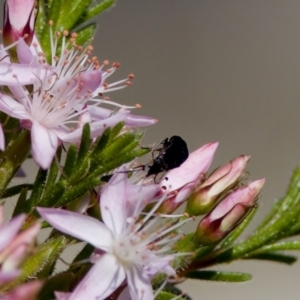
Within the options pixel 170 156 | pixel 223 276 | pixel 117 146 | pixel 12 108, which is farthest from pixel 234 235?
pixel 12 108

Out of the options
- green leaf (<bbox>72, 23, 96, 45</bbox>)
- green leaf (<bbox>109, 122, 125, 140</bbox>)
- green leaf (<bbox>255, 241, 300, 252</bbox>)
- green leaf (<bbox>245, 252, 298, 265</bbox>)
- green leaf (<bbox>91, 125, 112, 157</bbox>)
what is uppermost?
green leaf (<bbox>72, 23, 96, 45</bbox>)

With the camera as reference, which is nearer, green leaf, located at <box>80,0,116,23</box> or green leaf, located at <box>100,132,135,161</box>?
green leaf, located at <box>100,132,135,161</box>

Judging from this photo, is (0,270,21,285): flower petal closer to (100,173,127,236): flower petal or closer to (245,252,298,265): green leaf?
(100,173,127,236): flower petal

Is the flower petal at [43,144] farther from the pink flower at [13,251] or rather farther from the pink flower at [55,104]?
the pink flower at [13,251]

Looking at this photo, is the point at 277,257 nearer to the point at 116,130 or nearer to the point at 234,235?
the point at 234,235

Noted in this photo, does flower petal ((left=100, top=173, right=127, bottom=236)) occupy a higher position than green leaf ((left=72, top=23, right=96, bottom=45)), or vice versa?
green leaf ((left=72, top=23, right=96, bottom=45))

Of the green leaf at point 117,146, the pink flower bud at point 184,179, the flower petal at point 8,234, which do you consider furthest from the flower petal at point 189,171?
the flower petal at point 8,234

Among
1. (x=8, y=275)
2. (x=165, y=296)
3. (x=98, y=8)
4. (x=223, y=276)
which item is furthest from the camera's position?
(x=98, y=8)

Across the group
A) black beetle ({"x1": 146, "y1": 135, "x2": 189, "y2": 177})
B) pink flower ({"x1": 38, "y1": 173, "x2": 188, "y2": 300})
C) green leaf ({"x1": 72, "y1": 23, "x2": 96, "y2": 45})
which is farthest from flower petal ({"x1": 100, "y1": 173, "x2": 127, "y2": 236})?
green leaf ({"x1": 72, "y1": 23, "x2": 96, "y2": 45})
